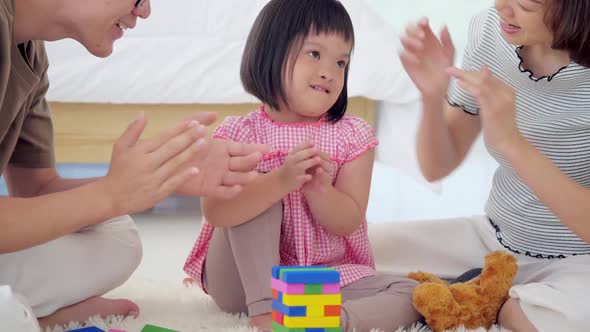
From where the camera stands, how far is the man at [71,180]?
95cm

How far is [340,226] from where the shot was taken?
1.23m

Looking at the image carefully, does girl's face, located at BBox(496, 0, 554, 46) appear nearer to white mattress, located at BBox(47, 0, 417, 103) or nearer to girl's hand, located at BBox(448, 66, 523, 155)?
girl's hand, located at BBox(448, 66, 523, 155)

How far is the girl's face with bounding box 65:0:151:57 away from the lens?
1.06 metres

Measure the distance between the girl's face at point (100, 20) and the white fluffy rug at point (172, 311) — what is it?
0.38 meters

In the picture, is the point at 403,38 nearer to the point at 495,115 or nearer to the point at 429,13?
the point at 495,115

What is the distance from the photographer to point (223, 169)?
1.09 metres

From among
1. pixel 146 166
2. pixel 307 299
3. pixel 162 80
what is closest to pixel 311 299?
pixel 307 299

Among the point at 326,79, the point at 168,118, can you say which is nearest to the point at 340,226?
the point at 326,79

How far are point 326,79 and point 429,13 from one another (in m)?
2.72

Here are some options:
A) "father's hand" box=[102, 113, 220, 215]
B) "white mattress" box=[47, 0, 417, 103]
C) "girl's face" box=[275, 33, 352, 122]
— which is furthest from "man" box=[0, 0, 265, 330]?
"white mattress" box=[47, 0, 417, 103]

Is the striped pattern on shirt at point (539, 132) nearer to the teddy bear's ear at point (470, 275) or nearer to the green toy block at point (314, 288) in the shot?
the teddy bear's ear at point (470, 275)

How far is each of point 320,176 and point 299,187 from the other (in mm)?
34

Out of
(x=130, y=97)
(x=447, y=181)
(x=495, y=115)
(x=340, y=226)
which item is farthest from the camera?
(x=447, y=181)

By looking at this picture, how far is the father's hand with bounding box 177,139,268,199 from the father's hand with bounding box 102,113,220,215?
0.34 feet
